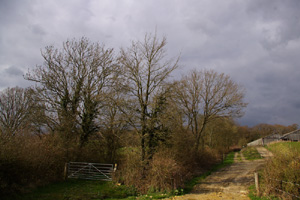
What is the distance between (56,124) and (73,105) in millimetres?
2524

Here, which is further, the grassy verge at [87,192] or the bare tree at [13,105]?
the bare tree at [13,105]

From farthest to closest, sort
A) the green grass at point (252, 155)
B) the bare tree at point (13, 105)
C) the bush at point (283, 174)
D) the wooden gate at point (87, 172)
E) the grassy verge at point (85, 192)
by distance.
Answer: the green grass at point (252, 155), the bare tree at point (13, 105), the wooden gate at point (87, 172), the grassy verge at point (85, 192), the bush at point (283, 174)

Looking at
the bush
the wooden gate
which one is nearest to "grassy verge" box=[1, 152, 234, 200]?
the wooden gate

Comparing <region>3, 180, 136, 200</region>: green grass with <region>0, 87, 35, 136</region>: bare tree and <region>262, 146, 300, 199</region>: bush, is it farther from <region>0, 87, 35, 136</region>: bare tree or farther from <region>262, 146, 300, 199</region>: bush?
<region>0, 87, 35, 136</region>: bare tree

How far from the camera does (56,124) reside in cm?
1989

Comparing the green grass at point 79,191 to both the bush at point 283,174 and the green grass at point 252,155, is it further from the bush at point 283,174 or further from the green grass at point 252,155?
the green grass at point 252,155

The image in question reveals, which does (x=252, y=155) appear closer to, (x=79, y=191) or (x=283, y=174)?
(x=283, y=174)

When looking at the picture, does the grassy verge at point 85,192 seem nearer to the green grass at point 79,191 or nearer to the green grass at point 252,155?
the green grass at point 79,191

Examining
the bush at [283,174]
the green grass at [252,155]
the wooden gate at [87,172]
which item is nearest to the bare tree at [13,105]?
the wooden gate at [87,172]

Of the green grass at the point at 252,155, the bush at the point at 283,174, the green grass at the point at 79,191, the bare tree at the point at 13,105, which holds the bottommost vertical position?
the green grass at the point at 79,191

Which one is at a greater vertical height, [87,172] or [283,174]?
[283,174]

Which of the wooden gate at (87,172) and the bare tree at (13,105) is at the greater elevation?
the bare tree at (13,105)

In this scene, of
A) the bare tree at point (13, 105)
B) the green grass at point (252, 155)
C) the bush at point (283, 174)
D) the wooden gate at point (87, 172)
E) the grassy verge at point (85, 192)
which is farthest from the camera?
the green grass at point (252, 155)

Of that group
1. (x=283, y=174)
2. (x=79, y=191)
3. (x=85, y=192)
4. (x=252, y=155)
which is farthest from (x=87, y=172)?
(x=252, y=155)
